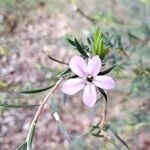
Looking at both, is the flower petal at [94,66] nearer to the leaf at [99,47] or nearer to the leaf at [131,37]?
the leaf at [99,47]

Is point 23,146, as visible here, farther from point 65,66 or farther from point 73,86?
point 65,66

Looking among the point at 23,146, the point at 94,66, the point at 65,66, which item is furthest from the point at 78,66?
the point at 65,66

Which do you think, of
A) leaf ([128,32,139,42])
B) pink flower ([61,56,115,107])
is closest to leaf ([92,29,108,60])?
pink flower ([61,56,115,107])

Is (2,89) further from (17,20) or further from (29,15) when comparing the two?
(29,15)

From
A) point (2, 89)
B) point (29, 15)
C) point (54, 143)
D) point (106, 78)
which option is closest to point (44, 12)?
point (29, 15)

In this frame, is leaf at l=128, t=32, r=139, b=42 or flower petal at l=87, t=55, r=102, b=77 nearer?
flower petal at l=87, t=55, r=102, b=77

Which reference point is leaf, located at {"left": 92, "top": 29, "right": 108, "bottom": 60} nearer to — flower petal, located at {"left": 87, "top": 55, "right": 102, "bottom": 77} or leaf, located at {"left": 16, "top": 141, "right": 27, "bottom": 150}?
flower petal, located at {"left": 87, "top": 55, "right": 102, "bottom": 77}

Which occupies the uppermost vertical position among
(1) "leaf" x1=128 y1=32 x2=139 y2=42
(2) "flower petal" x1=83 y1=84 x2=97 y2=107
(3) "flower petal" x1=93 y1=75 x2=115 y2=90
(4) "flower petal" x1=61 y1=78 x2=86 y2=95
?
(3) "flower petal" x1=93 y1=75 x2=115 y2=90
